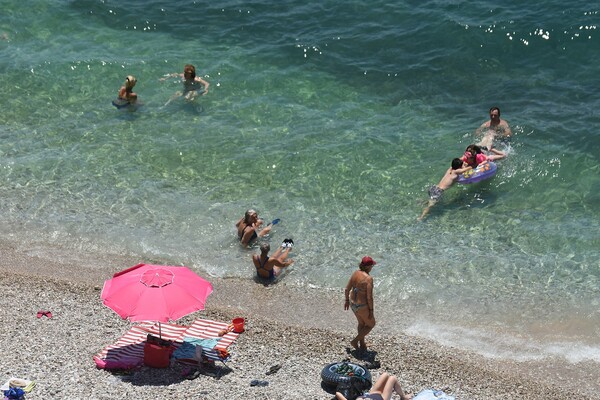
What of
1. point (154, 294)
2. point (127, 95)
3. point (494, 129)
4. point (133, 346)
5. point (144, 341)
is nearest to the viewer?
point (154, 294)

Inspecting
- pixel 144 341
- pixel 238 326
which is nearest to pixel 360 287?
pixel 238 326

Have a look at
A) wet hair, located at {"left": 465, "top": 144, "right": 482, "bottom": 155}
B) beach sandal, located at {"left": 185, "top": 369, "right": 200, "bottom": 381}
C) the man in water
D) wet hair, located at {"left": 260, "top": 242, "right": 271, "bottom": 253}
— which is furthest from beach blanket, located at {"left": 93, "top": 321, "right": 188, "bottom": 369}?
the man in water

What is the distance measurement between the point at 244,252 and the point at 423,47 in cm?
903

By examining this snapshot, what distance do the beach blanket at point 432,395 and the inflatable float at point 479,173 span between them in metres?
6.81

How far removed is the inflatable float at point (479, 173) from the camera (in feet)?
59.5

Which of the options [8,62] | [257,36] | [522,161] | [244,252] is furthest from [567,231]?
[8,62]

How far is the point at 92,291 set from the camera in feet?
49.5

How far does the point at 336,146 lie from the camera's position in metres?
19.9

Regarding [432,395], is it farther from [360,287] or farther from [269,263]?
[269,263]

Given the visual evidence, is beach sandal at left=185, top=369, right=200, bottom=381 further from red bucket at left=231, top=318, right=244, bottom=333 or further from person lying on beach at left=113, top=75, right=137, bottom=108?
person lying on beach at left=113, top=75, right=137, bottom=108

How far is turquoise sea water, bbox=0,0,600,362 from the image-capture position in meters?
16.0

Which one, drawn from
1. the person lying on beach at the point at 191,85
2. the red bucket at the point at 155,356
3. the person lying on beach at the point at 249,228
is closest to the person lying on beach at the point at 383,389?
the red bucket at the point at 155,356

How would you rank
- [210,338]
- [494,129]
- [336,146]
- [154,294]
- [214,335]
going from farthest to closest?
1. [336,146]
2. [494,129]
3. [214,335]
4. [210,338]
5. [154,294]

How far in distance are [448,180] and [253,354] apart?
6.60 metres
